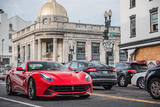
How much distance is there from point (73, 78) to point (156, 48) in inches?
726

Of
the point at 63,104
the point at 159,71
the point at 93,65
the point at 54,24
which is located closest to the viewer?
the point at 63,104

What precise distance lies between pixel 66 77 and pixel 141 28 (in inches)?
796

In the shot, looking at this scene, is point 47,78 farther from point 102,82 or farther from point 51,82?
point 102,82

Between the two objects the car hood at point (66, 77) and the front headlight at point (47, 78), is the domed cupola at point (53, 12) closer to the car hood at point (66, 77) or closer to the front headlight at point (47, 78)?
the car hood at point (66, 77)

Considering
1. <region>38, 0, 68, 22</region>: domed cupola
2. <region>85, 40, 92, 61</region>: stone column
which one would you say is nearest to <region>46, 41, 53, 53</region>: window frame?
<region>85, 40, 92, 61</region>: stone column

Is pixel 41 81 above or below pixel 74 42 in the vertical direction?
below

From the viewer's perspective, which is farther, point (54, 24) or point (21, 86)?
point (54, 24)

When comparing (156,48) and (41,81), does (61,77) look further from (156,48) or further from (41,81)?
→ (156,48)

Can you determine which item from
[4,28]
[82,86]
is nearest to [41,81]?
[82,86]

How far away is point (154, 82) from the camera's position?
10359mm

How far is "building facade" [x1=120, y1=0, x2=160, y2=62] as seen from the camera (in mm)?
26703

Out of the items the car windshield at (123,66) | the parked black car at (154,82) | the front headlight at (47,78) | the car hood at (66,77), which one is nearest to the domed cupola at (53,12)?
the car windshield at (123,66)

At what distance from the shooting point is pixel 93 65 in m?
15.6

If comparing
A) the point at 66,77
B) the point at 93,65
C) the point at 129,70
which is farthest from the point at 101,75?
the point at 66,77
